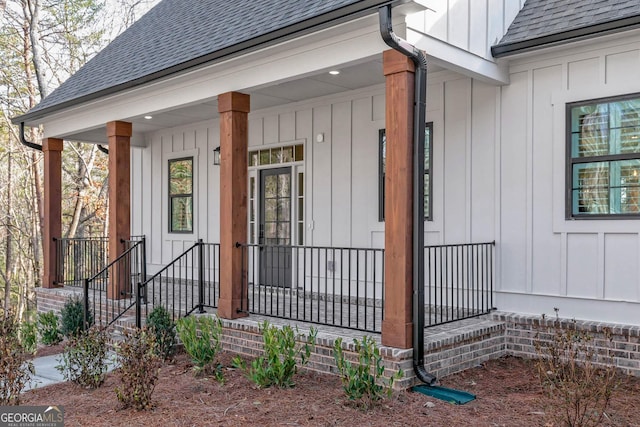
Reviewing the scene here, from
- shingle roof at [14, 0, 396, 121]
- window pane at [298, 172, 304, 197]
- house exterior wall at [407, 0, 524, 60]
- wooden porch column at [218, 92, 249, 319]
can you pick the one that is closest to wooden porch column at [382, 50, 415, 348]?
house exterior wall at [407, 0, 524, 60]

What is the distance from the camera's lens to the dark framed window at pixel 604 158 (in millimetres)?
5672

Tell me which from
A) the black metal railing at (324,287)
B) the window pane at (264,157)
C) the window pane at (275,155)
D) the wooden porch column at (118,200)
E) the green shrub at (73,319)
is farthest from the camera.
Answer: the window pane at (264,157)

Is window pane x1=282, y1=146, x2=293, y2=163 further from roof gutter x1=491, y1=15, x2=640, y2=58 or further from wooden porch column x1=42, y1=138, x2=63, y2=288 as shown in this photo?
wooden porch column x1=42, y1=138, x2=63, y2=288

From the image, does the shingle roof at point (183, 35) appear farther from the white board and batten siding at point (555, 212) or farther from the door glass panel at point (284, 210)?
the door glass panel at point (284, 210)

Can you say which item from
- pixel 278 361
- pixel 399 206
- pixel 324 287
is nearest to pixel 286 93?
pixel 324 287

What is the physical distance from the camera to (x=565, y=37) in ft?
18.8

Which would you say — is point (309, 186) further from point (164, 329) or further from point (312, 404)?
point (312, 404)

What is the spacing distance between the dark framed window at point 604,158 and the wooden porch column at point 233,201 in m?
3.71

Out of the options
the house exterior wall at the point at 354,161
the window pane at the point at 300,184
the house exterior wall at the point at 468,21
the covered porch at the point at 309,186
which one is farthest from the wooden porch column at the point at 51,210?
the house exterior wall at the point at 468,21

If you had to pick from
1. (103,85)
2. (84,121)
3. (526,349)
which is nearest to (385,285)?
(526,349)

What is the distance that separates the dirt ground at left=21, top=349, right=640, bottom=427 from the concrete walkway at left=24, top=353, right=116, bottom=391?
26 centimetres

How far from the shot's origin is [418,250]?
5109mm

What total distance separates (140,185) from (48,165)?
2.06 m

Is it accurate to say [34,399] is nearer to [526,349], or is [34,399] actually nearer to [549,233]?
[526,349]
